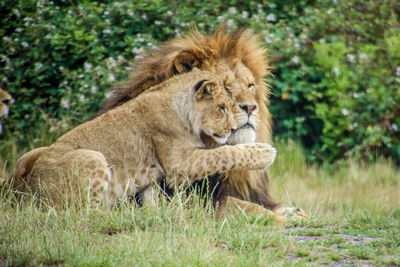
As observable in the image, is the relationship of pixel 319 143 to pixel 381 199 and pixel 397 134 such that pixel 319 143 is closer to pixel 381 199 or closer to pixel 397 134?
pixel 397 134

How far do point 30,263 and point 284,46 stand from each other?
4.65 m

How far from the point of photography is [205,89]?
13.8ft

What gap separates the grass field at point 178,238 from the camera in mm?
3230

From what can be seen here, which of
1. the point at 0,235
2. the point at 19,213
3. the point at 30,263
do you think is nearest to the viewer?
the point at 30,263

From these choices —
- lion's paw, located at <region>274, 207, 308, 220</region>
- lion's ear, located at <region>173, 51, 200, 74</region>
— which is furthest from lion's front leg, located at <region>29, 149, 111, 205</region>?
lion's paw, located at <region>274, 207, 308, 220</region>

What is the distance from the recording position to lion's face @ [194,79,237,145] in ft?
13.6

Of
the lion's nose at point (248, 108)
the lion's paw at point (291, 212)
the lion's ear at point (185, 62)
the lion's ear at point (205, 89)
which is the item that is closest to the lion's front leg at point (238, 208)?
the lion's paw at point (291, 212)

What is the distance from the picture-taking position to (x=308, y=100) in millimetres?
7344

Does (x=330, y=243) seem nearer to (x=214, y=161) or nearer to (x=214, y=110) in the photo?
(x=214, y=161)

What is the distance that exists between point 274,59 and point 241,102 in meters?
3.15

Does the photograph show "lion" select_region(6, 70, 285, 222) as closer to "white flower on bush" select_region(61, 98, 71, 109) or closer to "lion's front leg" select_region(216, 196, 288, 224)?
"lion's front leg" select_region(216, 196, 288, 224)

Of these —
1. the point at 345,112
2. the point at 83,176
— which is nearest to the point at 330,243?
the point at 83,176

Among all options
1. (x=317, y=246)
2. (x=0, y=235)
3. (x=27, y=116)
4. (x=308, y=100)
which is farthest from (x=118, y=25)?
(x=317, y=246)

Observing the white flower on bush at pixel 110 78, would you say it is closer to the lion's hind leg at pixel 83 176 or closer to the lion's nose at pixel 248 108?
the lion's hind leg at pixel 83 176
